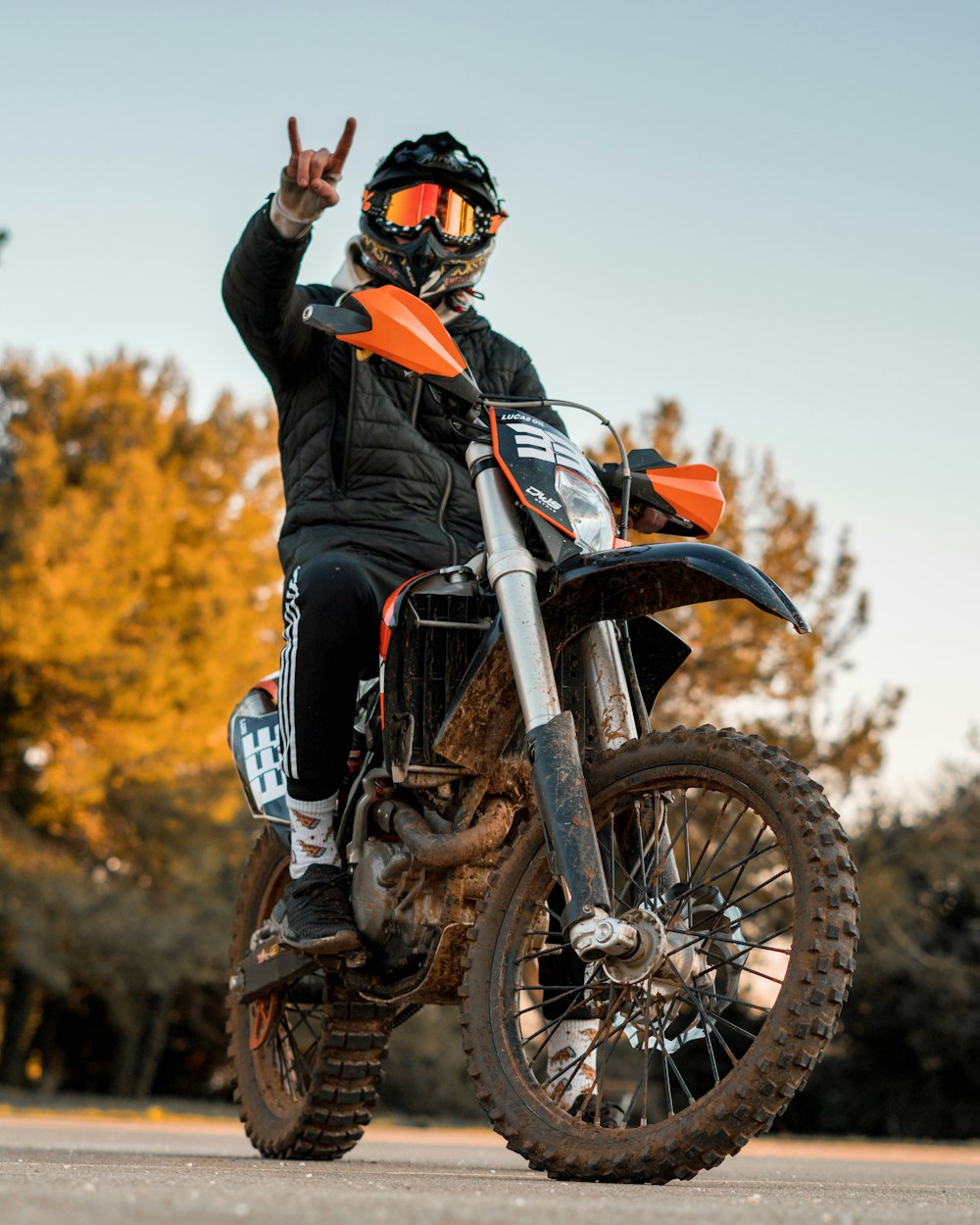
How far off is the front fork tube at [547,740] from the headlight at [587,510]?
0.12 m

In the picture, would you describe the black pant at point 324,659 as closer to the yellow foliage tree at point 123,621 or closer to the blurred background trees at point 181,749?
the blurred background trees at point 181,749

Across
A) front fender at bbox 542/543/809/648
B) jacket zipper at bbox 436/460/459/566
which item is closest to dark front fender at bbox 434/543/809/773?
front fender at bbox 542/543/809/648

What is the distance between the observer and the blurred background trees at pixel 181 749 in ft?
70.4

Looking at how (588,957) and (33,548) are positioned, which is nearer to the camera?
(588,957)

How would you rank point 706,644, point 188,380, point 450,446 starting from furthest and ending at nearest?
1. point 188,380
2. point 706,644
3. point 450,446

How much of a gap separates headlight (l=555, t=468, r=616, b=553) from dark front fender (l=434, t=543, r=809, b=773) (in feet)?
0.36

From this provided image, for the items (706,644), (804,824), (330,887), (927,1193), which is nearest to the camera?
(804,824)

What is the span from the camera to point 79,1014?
2666 centimetres

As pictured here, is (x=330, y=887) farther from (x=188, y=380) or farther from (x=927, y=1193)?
(x=188, y=380)

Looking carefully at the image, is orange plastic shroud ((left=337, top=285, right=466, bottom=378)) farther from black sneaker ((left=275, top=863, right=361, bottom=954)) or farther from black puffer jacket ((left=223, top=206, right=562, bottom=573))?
black sneaker ((left=275, top=863, right=361, bottom=954))

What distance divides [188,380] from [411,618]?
901 inches

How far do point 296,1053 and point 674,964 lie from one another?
2.07 m

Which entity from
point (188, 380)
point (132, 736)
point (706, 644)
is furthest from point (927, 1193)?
point (188, 380)

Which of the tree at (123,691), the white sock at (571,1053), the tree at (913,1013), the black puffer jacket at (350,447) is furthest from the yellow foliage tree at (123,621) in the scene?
the white sock at (571,1053)
